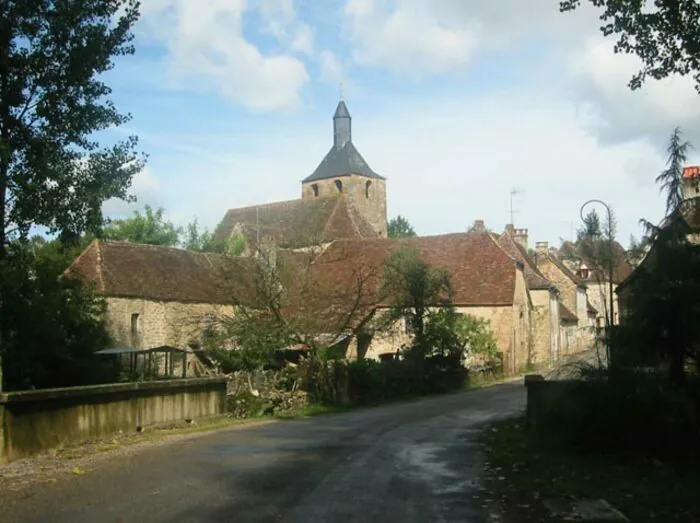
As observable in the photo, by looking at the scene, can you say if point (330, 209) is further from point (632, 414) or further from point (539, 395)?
point (632, 414)

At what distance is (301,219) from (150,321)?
1033 inches

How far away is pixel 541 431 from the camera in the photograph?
14555mm

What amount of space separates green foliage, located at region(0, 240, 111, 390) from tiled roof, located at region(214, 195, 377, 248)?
30.7 metres

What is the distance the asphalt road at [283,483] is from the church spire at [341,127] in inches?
2961

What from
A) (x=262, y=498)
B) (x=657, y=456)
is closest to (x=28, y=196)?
(x=262, y=498)

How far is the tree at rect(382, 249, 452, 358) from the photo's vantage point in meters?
36.3

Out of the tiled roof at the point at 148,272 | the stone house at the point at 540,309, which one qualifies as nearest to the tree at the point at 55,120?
the tiled roof at the point at 148,272

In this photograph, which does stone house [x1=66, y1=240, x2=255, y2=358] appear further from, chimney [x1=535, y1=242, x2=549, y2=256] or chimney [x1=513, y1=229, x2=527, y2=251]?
chimney [x1=535, y1=242, x2=549, y2=256]

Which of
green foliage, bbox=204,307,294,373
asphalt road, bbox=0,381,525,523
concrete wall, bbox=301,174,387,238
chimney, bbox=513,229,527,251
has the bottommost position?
asphalt road, bbox=0,381,525,523

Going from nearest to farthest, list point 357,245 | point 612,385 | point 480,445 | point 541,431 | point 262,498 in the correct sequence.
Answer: point 262,498 → point 612,385 → point 541,431 → point 480,445 → point 357,245

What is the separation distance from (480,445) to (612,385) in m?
4.11

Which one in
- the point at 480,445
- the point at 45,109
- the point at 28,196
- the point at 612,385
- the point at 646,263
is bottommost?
the point at 480,445

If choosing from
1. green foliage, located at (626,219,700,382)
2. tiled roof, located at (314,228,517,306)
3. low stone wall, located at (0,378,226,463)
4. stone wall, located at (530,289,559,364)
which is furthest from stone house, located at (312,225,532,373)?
green foliage, located at (626,219,700,382)

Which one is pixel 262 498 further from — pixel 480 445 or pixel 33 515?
pixel 480 445
